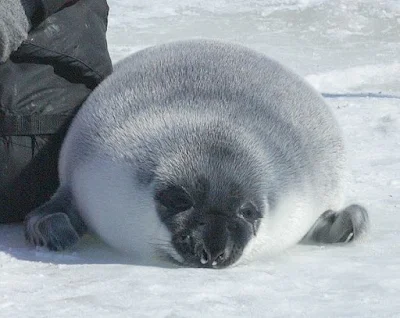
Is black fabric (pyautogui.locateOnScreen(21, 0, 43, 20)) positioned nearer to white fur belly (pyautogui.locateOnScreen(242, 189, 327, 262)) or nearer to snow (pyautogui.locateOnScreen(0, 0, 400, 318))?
snow (pyautogui.locateOnScreen(0, 0, 400, 318))

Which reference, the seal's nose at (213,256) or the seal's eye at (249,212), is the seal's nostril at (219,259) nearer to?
the seal's nose at (213,256)

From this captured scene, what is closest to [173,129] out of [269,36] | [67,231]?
[67,231]

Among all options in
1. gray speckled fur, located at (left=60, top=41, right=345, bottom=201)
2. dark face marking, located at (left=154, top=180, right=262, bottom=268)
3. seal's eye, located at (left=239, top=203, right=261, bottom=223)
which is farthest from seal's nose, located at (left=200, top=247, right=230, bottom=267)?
gray speckled fur, located at (left=60, top=41, right=345, bottom=201)

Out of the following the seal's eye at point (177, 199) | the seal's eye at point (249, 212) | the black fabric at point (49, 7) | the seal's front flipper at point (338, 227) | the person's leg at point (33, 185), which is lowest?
the person's leg at point (33, 185)

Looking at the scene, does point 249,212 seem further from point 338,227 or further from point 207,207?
point 338,227

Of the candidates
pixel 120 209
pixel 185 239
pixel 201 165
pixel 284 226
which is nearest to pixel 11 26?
pixel 120 209

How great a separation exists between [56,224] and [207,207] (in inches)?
21.5

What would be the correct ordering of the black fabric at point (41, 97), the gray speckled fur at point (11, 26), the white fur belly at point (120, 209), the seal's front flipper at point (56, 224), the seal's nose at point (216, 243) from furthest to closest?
the black fabric at point (41, 97) → the gray speckled fur at point (11, 26) → the seal's front flipper at point (56, 224) → the white fur belly at point (120, 209) → the seal's nose at point (216, 243)

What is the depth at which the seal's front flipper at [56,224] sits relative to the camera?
3148mm

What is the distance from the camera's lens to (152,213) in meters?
2.96

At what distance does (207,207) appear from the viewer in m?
2.88

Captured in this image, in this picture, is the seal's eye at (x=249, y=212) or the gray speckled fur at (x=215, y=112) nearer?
the seal's eye at (x=249, y=212)

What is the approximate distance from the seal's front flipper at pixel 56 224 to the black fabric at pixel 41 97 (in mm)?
228

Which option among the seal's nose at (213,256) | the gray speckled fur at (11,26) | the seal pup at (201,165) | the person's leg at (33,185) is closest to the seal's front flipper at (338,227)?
the seal pup at (201,165)
